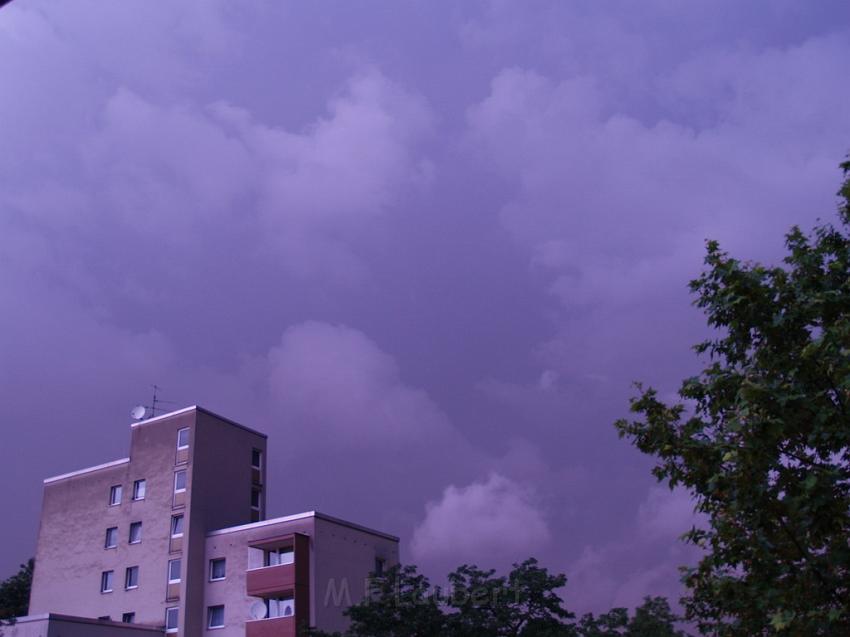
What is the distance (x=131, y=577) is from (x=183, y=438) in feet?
28.1

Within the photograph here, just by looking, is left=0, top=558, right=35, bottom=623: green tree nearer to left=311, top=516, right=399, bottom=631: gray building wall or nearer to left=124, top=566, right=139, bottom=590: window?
left=124, top=566, right=139, bottom=590: window

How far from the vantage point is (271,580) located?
149ft

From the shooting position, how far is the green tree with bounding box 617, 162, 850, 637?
12.1 m

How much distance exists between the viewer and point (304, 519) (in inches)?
1852

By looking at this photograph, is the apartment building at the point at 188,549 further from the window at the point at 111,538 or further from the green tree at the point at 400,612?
the green tree at the point at 400,612

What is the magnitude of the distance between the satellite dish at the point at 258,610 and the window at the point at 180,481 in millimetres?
9042

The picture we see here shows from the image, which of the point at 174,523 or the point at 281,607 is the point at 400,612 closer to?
the point at 281,607

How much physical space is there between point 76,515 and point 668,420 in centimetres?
5015

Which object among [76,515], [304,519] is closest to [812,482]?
[304,519]

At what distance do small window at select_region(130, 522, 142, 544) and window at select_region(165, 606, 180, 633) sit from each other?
531 centimetres

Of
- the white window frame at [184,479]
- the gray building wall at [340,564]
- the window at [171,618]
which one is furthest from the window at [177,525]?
the gray building wall at [340,564]

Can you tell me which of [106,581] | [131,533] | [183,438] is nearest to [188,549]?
[131,533]

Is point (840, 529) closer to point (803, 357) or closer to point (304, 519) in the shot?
point (803, 357)

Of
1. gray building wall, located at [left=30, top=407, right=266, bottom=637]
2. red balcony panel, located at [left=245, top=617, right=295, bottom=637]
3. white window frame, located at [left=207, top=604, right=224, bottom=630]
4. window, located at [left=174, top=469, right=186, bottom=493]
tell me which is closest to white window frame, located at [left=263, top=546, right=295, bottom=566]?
red balcony panel, located at [left=245, top=617, right=295, bottom=637]
